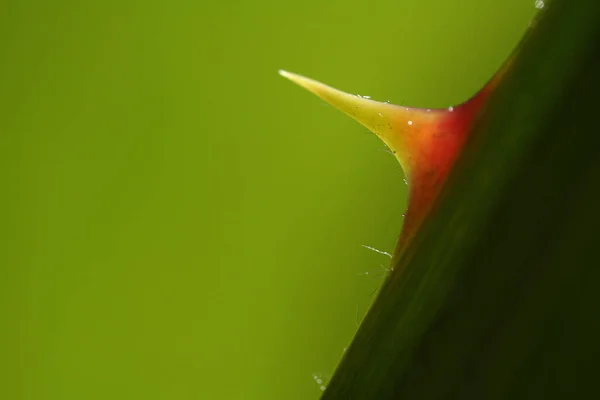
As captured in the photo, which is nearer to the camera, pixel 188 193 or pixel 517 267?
pixel 517 267

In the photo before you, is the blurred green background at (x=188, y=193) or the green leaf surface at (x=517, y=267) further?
the blurred green background at (x=188, y=193)

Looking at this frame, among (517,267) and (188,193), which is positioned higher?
(517,267)

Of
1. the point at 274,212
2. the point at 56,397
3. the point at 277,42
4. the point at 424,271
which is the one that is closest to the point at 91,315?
the point at 56,397

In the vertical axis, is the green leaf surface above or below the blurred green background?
above

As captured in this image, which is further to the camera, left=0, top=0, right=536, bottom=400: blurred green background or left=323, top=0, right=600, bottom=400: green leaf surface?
left=0, top=0, right=536, bottom=400: blurred green background
